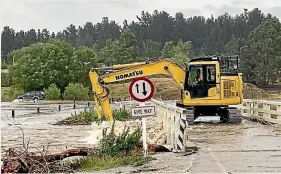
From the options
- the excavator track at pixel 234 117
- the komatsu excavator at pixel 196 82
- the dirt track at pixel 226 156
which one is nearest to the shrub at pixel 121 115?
the komatsu excavator at pixel 196 82

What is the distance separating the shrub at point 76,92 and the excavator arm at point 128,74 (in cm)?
5611

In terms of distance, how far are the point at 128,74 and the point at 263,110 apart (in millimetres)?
6923

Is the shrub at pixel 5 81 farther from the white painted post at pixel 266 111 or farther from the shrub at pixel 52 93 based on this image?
the white painted post at pixel 266 111

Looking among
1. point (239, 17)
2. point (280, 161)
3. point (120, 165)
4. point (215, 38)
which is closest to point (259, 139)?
point (280, 161)

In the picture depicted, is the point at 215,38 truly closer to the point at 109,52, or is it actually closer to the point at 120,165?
the point at 109,52

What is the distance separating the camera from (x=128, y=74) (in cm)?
3103

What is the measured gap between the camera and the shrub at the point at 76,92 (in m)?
87.4

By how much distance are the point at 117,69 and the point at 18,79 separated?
6607 centimetres

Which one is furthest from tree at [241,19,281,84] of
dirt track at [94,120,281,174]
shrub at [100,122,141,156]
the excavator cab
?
shrub at [100,122,141,156]

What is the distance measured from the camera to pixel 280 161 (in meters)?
15.0

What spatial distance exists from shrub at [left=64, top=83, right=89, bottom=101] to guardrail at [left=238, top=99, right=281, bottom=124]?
53019 millimetres

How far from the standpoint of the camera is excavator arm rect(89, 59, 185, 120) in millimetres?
30672

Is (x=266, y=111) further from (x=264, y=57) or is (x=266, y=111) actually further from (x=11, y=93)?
(x=264, y=57)

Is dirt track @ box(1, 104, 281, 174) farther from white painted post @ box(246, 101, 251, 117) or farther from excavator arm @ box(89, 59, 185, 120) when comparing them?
white painted post @ box(246, 101, 251, 117)
